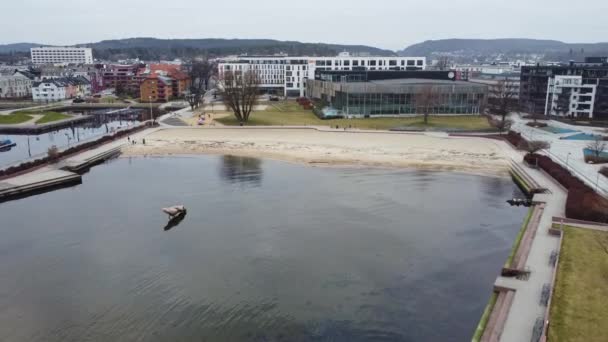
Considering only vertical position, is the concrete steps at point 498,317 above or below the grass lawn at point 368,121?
below

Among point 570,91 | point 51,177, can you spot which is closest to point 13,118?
point 51,177

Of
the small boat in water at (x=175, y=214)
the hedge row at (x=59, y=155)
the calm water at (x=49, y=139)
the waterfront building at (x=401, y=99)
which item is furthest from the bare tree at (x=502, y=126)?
the calm water at (x=49, y=139)

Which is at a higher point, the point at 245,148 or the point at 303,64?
the point at 303,64

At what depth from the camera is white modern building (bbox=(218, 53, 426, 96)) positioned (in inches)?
4210

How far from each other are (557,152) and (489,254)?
83.5ft

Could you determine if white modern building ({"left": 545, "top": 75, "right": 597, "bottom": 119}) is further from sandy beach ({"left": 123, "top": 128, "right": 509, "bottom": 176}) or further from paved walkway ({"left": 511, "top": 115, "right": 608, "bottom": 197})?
sandy beach ({"left": 123, "top": 128, "right": 509, "bottom": 176})

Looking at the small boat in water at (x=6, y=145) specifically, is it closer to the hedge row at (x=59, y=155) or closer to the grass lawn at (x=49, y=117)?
the hedge row at (x=59, y=155)

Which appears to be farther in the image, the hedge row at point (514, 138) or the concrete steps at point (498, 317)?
the hedge row at point (514, 138)

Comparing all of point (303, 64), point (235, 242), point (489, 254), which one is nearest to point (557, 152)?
point (489, 254)

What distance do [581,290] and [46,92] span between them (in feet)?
356

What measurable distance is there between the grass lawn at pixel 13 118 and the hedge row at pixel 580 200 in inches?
2697

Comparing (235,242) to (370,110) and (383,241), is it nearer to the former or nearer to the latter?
(383,241)

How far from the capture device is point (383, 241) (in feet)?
78.2

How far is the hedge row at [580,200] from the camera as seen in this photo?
2492 cm
